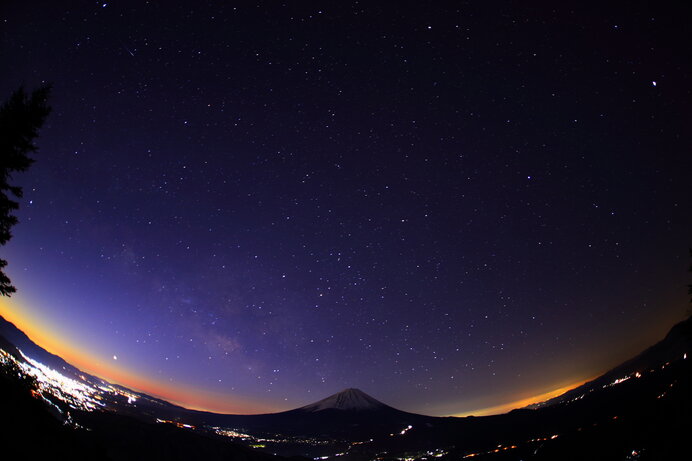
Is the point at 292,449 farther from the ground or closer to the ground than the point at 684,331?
closer to the ground

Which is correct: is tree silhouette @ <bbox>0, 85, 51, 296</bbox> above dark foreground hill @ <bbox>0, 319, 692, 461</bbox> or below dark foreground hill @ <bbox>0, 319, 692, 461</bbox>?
above

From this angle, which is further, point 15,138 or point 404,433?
point 404,433

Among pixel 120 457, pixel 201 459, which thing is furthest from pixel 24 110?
pixel 201 459

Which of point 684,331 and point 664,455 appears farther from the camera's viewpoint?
point 664,455

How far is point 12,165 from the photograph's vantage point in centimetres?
1446

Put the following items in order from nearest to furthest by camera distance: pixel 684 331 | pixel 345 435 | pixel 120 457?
pixel 684 331 < pixel 120 457 < pixel 345 435

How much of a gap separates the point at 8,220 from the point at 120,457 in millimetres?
76646

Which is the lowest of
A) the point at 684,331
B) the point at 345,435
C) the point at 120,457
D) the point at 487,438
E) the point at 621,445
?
the point at 345,435

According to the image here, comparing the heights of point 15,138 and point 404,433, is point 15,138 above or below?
above

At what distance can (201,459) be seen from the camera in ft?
265

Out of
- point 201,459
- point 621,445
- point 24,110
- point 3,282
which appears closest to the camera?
point 3,282

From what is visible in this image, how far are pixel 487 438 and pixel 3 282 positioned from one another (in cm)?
18791

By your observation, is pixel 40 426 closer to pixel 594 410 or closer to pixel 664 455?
pixel 664 455

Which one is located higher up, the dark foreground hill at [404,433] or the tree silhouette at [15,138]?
the tree silhouette at [15,138]
